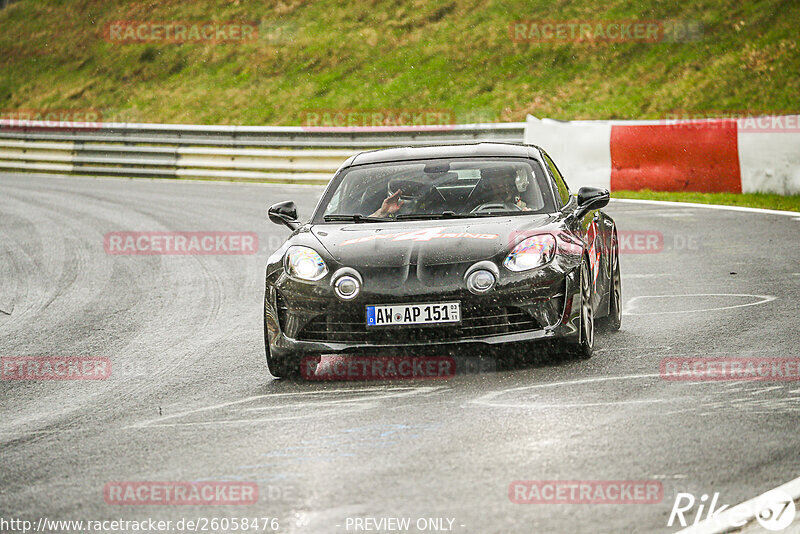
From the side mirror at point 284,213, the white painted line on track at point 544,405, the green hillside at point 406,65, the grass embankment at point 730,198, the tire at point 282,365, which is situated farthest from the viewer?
the green hillside at point 406,65

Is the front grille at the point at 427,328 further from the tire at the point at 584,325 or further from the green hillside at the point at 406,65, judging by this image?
the green hillside at the point at 406,65

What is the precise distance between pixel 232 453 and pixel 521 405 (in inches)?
59.2

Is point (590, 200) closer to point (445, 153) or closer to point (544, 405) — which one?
point (445, 153)

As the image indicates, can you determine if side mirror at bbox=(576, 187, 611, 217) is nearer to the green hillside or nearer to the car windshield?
the car windshield

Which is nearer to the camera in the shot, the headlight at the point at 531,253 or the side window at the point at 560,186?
the headlight at the point at 531,253

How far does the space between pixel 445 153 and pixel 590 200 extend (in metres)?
1.13

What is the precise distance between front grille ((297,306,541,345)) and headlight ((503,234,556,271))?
271 mm

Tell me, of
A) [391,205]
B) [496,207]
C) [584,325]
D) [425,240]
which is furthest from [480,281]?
[391,205]

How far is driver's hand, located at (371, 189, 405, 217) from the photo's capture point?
307 inches

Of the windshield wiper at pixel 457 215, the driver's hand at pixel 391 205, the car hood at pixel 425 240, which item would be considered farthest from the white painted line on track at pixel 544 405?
the driver's hand at pixel 391 205

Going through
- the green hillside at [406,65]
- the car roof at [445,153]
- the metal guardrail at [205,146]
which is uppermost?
the green hillside at [406,65]

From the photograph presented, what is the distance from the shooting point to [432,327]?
21.6 feet

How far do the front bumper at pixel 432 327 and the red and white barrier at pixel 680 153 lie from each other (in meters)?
10.4

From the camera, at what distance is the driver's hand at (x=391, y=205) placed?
7.80 meters
